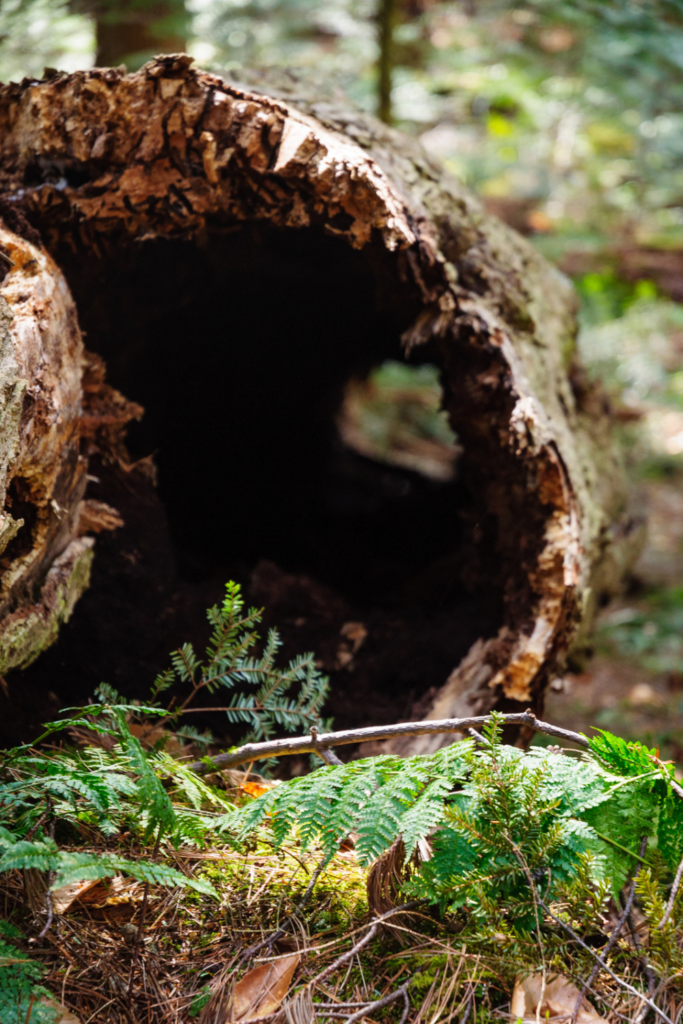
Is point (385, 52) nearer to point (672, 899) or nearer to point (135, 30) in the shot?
point (135, 30)

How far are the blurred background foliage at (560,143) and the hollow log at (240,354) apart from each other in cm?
54

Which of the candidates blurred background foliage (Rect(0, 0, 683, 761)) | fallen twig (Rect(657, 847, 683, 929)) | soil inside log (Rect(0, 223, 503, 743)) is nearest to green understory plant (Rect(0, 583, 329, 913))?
soil inside log (Rect(0, 223, 503, 743))

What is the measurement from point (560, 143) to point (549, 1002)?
38.6 ft

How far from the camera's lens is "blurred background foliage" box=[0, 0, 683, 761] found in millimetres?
3736

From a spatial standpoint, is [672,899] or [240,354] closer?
[672,899]

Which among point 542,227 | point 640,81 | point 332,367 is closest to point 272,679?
point 332,367

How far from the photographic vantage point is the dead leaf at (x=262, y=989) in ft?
4.07

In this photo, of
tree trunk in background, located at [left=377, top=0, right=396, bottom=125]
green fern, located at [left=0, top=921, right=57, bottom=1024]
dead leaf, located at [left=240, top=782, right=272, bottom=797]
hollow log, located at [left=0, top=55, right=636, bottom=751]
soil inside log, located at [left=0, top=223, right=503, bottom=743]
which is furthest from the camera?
tree trunk in background, located at [left=377, top=0, right=396, bottom=125]

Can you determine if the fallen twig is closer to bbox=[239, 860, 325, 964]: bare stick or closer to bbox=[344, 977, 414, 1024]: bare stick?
bbox=[344, 977, 414, 1024]: bare stick

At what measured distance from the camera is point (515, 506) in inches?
100

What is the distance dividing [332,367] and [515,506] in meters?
1.94

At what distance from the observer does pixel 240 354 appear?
3.62 m

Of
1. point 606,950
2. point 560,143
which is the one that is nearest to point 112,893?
point 606,950

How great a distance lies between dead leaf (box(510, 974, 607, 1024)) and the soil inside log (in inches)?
49.4
